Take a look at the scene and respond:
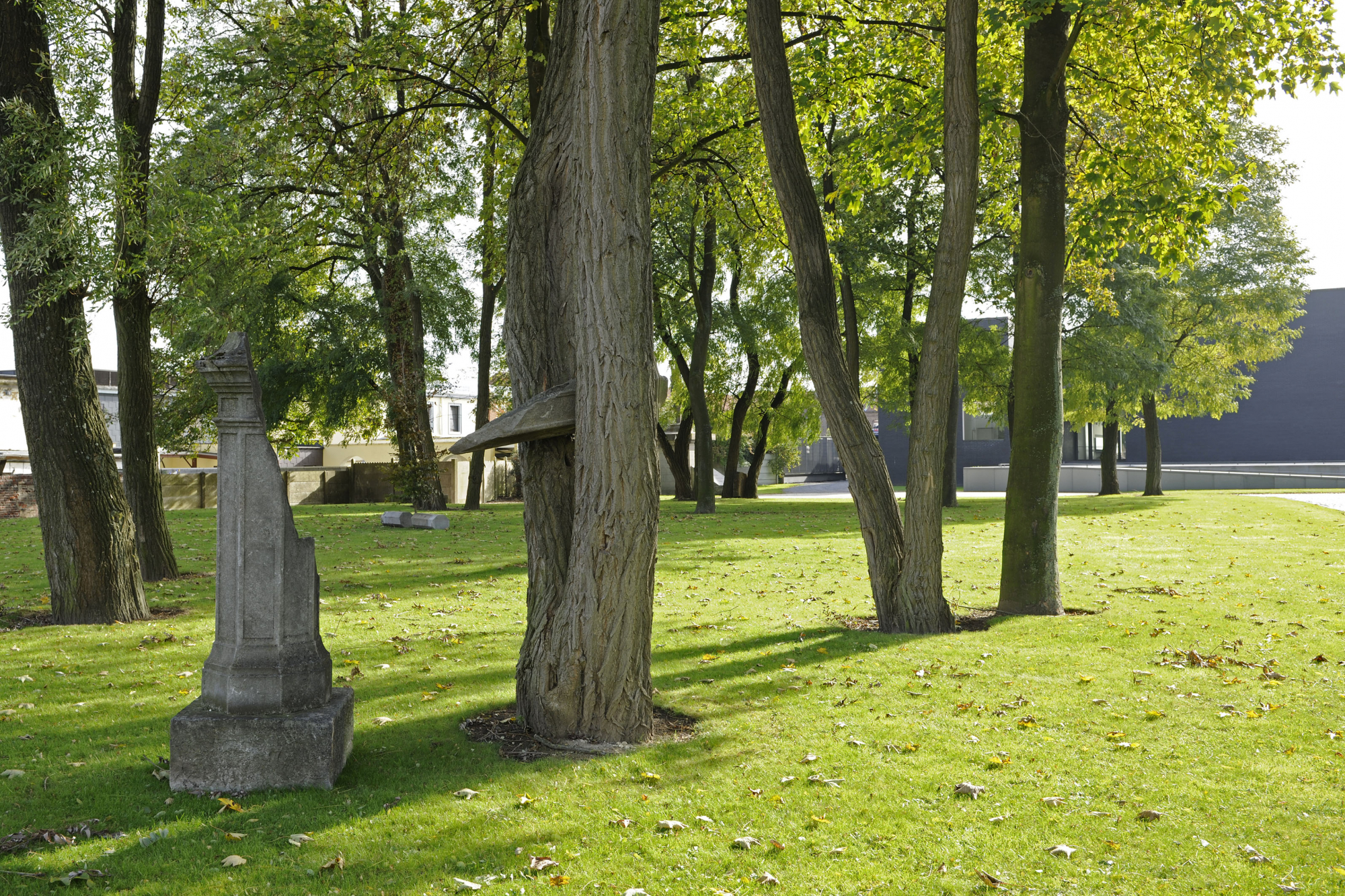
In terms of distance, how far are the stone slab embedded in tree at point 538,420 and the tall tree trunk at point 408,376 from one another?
17.9 metres

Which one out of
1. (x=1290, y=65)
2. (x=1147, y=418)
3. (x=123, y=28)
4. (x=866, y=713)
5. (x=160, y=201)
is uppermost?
(x=123, y=28)

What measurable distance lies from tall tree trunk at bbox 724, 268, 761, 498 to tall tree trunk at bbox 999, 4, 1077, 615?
56.7ft

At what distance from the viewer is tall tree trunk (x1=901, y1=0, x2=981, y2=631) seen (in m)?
8.38

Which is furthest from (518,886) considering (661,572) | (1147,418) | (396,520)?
(1147,418)

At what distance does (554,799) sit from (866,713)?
2437mm

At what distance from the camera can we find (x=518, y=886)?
3738 mm

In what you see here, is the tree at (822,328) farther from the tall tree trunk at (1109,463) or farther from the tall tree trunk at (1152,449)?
the tall tree trunk at (1109,463)

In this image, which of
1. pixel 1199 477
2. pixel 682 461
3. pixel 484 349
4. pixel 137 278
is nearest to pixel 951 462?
pixel 682 461

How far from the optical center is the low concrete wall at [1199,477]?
36.0 m

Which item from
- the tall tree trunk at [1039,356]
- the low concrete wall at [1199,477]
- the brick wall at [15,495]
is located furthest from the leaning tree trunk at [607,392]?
the low concrete wall at [1199,477]

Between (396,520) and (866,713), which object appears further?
(396,520)

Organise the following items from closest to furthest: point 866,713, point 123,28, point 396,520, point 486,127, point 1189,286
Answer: point 866,713
point 123,28
point 486,127
point 396,520
point 1189,286

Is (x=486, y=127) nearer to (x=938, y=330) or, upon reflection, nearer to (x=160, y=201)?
(x=160, y=201)

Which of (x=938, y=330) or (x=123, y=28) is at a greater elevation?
(x=123, y=28)
